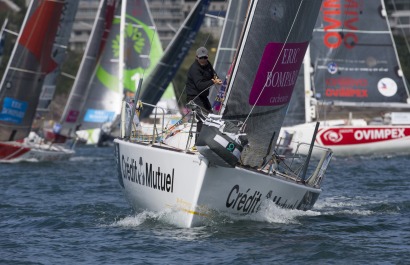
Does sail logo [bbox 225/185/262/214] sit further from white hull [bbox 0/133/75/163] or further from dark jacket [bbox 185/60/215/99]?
white hull [bbox 0/133/75/163]

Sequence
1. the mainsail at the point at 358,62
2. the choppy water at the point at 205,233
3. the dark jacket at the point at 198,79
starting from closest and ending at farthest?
1. the choppy water at the point at 205,233
2. the dark jacket at the point at 198,79
3. the mainsail at the point at 358,62

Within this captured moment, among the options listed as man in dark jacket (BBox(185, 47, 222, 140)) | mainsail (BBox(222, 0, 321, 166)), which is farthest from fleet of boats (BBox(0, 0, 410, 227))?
man in dark jacket (BBox(185, 47, 222, 140))

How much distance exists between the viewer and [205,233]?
1175cm

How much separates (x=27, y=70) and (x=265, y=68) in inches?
657

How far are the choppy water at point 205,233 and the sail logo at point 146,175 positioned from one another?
42 centimetres

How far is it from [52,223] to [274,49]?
376 centimetres

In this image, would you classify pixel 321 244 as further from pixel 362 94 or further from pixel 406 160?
pixel 362 94

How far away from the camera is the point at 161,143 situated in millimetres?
12656

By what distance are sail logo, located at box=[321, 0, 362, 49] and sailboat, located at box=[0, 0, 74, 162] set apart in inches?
301

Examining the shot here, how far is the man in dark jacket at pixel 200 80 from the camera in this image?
12.5 meters

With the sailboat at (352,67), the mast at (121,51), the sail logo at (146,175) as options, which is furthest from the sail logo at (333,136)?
the sail logo at (146,175)

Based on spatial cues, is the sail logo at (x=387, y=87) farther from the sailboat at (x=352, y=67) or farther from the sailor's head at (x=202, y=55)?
the sailor's head at (x=202, y=55)

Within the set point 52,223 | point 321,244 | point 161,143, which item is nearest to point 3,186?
point 52,223

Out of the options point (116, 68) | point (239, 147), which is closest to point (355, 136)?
point (116, 68)
